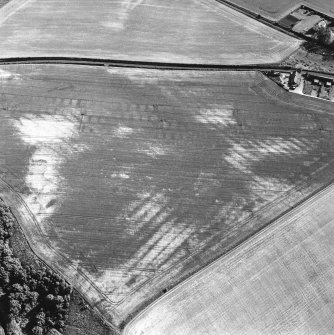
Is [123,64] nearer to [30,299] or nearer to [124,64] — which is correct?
[124,64]

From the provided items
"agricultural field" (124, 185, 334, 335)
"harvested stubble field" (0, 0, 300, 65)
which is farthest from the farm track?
"agricultural field" (124, 185, 334, 335)

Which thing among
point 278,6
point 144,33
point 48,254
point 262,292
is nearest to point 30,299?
point 48,254

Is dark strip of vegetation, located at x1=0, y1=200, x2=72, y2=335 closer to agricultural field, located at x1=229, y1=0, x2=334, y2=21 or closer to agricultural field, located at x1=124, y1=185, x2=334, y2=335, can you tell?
agricultural field, located at x1=124, y1=185, x2=334, y2=335

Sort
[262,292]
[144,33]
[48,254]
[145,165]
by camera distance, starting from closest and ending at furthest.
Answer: [262,292] < [48,254] < [145,165] < [144,33]

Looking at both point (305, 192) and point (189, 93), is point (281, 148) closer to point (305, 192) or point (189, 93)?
point (305, 192)

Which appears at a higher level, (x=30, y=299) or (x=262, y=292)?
(x=262, y=292)

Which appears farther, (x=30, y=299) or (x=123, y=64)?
(x=123, y=64)
